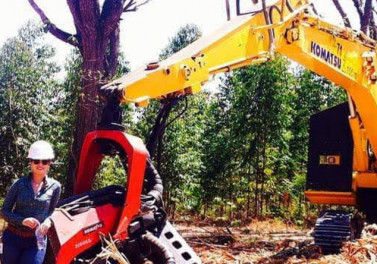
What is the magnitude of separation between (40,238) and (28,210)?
0.27 meters

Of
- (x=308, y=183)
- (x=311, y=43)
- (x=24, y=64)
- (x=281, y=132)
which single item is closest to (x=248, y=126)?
(x=281, y=132)

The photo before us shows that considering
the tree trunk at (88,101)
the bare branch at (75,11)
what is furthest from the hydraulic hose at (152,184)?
the bare branch at (75,11)

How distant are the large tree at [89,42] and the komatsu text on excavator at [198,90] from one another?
3492 mm

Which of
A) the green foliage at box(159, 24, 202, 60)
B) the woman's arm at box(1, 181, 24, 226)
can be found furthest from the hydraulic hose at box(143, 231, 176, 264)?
the green foliage at box(159, 24, 202, 60)

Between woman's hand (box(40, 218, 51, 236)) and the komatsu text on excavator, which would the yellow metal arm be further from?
woman's hand (box(40, 218, 51, 236))

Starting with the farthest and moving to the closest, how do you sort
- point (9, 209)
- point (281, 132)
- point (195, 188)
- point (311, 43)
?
point (195, 188) → point (281, 132) → point (311, 43) → point (9, 209)

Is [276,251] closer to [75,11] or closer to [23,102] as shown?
[75,11]

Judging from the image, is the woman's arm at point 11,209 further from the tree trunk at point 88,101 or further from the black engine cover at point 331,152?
the black engine cover at point 331,152

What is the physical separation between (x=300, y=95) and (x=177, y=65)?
72.8 feet

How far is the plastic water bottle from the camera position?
14.2 ft

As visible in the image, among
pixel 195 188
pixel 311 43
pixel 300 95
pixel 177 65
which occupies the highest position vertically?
pixel 300 95

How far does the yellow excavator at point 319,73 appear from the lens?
199 inches

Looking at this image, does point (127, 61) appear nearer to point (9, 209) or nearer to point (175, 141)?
point (175, 141)

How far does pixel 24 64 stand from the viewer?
69.3 ft
